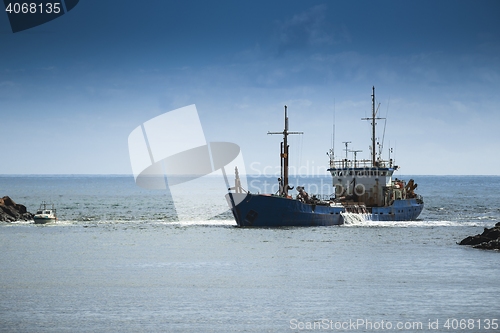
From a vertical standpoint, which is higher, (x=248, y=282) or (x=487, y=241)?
(x=487, y=241)

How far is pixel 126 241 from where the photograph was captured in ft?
172

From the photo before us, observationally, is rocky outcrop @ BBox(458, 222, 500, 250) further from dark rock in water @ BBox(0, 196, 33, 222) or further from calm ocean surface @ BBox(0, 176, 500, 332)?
dark rock in water @ BBox(0, 196, 33, 222)

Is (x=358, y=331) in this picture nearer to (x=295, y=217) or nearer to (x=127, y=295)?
(x=127, y=295)

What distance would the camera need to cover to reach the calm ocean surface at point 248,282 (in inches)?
957

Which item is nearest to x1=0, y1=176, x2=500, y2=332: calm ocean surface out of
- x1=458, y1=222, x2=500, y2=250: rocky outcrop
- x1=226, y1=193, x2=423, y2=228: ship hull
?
x1=458, y1=222, x2=500, y2=250: rocky outcrop

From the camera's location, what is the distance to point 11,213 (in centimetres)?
7331

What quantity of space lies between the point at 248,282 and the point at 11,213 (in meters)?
47.7

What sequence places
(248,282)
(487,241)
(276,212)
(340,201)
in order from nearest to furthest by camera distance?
(248,282), (487,241), (276,212), (340,201)

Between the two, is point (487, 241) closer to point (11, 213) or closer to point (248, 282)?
point (248, 282)

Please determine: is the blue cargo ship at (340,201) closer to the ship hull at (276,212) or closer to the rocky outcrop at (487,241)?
the ship hull at (276,212)

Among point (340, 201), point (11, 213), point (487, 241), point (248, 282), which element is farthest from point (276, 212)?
point (11, 213)

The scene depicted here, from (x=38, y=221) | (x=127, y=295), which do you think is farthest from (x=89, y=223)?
(x=127, y=295)

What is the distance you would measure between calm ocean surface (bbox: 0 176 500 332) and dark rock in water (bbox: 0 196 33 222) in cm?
1452

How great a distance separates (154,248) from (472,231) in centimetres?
2957
